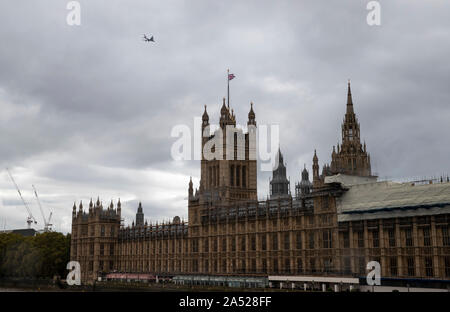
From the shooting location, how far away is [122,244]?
190 metres

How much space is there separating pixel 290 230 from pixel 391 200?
26.6 m

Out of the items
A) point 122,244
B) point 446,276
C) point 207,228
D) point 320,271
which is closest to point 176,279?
point 207,228

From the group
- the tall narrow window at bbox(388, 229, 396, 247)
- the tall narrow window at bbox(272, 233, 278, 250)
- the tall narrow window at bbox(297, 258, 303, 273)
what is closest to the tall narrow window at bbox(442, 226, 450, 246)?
the tall narrow window at bbox(388, 229, 396, 247)

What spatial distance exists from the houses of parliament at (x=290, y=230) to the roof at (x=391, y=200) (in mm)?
213

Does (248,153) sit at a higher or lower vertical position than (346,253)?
higher

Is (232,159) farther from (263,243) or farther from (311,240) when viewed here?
(311,240)

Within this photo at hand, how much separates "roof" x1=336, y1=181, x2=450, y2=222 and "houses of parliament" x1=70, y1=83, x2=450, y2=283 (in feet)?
0.70

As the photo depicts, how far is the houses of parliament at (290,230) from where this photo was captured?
331 feet

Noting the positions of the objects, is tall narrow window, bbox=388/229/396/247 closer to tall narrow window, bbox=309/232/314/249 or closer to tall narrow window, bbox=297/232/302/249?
tall narrow window, bbox=309/232/314/249

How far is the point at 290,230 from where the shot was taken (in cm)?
12444

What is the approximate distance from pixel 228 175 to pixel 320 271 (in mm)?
74582

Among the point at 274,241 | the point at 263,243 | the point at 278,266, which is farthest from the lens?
the point at 263,243

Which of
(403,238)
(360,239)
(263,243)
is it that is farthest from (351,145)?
(403,238)
